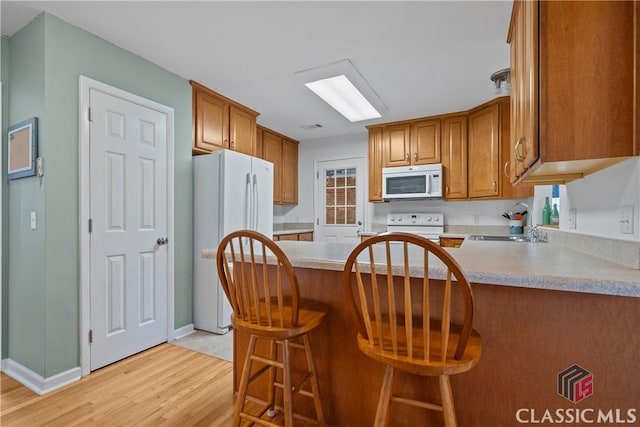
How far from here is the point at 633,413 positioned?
3.33 ft

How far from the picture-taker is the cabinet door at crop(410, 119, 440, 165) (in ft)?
12.8

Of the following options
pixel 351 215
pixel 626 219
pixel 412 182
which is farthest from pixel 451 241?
pixel 626 219

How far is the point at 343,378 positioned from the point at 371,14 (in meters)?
2.10

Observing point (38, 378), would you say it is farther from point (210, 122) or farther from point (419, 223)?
point (419, 223)

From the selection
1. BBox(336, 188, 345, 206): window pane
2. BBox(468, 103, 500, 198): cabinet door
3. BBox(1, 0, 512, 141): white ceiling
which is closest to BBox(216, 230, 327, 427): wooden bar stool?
BBox(1, 0, 512, 141): white ceiling

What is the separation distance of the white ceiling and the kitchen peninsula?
5.12 feet

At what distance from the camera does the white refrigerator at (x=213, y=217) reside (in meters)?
2.85

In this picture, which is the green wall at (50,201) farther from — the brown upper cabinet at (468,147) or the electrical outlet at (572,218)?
the brown upper cabinet at (468,147)

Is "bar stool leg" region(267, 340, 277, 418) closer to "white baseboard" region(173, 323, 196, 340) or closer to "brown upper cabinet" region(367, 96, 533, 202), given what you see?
"white baseboard" region(173, 323, 196, 340)

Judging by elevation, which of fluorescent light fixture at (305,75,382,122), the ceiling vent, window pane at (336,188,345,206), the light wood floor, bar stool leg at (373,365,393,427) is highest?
the ceiling vent

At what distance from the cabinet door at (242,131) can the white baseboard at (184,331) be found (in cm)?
188

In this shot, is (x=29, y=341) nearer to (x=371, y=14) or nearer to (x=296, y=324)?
(x=296, y=324)

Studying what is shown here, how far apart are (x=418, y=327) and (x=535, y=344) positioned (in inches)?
16.0

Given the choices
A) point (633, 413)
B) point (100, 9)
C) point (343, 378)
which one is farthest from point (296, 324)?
point (100, 9)
